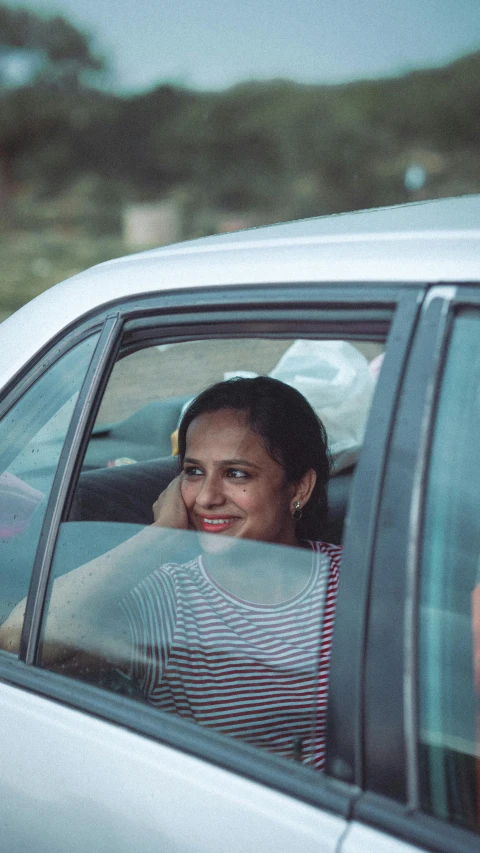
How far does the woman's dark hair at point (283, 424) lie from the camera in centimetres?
195

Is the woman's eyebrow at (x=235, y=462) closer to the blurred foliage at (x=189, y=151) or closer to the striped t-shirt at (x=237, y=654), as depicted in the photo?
the striped t-shirt at (x=237, y=654)

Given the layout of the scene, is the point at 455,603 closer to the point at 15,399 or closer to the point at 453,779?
the point at 453,779

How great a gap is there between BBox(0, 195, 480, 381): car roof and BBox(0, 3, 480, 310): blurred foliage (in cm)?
828

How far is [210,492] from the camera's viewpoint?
72.8 inches

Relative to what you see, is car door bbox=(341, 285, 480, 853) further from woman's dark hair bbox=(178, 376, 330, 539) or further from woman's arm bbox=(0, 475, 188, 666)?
woman's dark hair bbox=(178, 376, 330, 539)

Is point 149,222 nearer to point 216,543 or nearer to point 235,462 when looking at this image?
point 235,462

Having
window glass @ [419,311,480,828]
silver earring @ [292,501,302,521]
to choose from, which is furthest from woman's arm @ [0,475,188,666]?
window glass @ [419,311,480,828]

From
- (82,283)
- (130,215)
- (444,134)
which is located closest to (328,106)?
(444,134)

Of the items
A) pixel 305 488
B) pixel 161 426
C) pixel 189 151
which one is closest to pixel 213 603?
pixel 305 488

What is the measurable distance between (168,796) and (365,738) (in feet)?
0.96

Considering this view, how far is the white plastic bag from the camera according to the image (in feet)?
9.34

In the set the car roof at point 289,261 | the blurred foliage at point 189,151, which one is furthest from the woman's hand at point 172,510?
the blurred foliage at point 189,151

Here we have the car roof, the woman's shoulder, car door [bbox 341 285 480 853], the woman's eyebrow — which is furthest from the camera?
the woman's eyebrow

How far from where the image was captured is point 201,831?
113 centimetres
